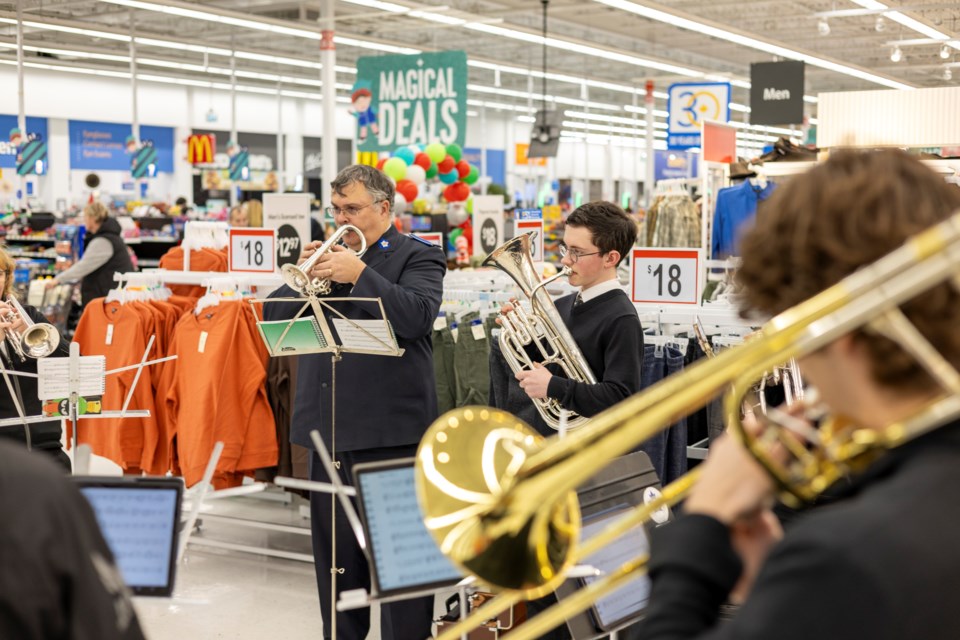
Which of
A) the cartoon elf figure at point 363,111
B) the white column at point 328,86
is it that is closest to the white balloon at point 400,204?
the cartoon elf figure at point 363,111

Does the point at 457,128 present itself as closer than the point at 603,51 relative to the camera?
Yes

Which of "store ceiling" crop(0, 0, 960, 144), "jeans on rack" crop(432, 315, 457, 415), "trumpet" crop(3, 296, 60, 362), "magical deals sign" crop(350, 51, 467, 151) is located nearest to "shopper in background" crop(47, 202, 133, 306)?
"magical deals sign" crop(350, 51, 467, 151)

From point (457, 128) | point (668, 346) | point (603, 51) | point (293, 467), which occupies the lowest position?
point (293, 467)

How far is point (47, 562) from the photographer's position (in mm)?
1003

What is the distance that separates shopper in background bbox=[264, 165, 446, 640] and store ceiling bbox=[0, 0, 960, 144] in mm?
8270

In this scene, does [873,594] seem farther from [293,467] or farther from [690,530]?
[293,467]

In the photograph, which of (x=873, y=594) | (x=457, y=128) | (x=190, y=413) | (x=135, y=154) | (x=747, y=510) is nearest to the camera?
(x=873, y=594)

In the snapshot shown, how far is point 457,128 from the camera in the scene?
32.0 feet

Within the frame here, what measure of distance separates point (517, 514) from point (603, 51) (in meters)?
15.7

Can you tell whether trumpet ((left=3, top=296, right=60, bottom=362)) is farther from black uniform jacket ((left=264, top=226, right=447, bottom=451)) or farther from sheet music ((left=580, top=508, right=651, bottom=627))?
sheet music ((left=580, top=508, right=651, bottom=627))

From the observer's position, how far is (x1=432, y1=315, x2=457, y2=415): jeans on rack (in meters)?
4.80

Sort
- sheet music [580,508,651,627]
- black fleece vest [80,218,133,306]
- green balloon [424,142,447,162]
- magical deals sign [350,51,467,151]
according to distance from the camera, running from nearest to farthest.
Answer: sheet music [580,508,651,627] < green balloon [424,142,447,162] < black fleece vest [80,218,133,306] < magical deals sign [350,51,467,151]

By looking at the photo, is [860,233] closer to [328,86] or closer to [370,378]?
[370,378]

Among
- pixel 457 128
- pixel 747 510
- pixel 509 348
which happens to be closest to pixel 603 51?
pixel 457 128
